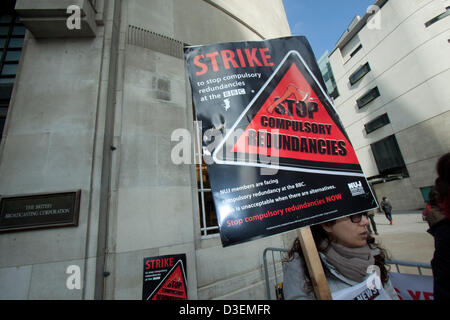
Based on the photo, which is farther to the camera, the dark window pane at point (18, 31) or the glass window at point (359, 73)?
the glass window at point (359, 73)

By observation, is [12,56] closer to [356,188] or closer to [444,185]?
[356,188]

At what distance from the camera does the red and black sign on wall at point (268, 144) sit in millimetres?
1641

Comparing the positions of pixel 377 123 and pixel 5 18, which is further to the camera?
pixel 377 123

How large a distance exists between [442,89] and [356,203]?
76.5ft

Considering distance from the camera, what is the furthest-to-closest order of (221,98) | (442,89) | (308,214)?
1. (442,89)
2. (221,98)
3. (308,214)

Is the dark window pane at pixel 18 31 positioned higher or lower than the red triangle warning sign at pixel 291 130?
higher

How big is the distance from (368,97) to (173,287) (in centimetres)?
2803

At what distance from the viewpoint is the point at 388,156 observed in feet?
66.6

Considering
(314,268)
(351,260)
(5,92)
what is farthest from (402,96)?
(5,92)

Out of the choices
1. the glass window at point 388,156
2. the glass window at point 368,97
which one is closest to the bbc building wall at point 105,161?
the glass window at point 388,156

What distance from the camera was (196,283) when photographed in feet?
11.3

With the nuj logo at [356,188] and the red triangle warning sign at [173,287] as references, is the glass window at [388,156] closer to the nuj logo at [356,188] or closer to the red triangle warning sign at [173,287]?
the nuj logo at [356,188]
